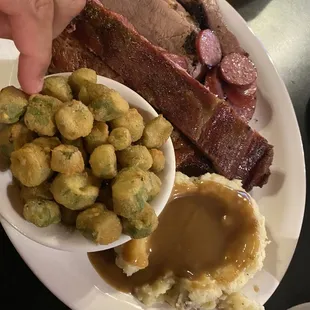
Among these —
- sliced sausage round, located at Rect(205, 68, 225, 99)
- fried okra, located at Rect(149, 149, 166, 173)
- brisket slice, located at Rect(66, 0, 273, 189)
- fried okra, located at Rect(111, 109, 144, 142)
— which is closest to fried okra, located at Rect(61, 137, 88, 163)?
fried okra, located at Rect(111, 109, 144, 142)

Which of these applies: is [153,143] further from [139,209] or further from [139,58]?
[139,58]

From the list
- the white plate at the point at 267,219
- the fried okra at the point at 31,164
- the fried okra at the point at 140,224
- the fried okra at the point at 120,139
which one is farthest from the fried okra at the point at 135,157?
the white plate at the point at 267,219

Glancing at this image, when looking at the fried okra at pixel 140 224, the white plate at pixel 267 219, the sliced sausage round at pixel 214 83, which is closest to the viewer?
the fried okra at pixel 140 224

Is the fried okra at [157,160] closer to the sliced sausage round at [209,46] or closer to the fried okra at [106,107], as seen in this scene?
the fried okra at [106,107]

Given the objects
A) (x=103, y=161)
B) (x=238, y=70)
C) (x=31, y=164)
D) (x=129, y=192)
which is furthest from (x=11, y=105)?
(x=238, y=70)

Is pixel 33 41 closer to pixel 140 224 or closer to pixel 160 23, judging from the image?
pixel 140 224
